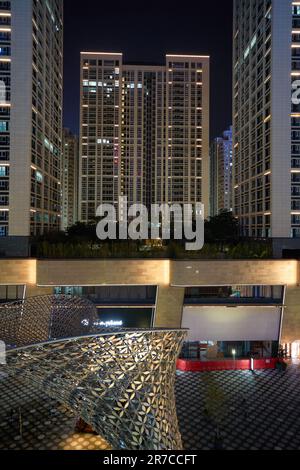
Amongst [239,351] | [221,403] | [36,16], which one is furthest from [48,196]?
[221,403]

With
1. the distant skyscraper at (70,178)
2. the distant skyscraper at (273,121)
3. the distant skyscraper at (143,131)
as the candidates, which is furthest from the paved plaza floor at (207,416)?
the distant skyscraper at (70,178)

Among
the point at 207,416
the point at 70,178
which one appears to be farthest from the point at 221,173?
the point at 207,416

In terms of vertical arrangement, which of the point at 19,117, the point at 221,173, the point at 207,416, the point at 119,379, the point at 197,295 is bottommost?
the point at 207,416

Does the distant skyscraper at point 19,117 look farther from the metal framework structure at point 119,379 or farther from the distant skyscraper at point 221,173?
the distant skyscraper at point 221,173

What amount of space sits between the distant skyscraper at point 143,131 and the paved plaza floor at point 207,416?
264ft

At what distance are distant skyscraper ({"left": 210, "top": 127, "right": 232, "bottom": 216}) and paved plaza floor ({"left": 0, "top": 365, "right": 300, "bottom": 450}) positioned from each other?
11119 cm

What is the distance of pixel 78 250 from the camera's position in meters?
23.4

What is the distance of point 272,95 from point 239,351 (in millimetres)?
31847

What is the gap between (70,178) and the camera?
414 feet

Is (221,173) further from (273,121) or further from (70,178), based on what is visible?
(273,121)

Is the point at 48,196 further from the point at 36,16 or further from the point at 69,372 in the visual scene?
the point at 69,372

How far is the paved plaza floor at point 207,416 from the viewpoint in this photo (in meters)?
13.6

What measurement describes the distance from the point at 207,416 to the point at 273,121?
118 ft

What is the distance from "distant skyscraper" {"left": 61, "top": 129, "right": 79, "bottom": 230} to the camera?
408 ft
